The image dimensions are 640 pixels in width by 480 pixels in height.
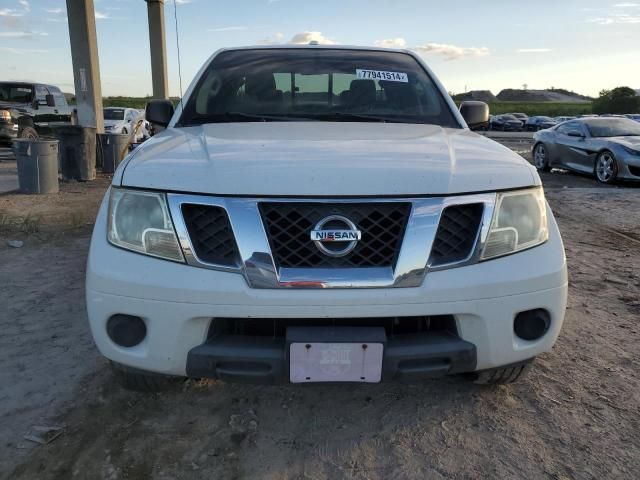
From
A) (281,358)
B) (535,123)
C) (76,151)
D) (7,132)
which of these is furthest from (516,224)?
(535,123)

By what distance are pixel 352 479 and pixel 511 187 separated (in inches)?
49.8

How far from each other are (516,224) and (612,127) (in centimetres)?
1115

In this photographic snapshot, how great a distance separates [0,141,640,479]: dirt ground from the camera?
2.09m

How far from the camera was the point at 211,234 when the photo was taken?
1.97 m

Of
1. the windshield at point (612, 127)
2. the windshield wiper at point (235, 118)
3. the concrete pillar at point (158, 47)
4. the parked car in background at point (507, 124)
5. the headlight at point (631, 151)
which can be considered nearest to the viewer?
the windshield wiper at point (235, 118)

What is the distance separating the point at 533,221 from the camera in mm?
2143

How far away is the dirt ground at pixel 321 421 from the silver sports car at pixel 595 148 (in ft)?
26.3

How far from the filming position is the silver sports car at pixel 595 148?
10.3m

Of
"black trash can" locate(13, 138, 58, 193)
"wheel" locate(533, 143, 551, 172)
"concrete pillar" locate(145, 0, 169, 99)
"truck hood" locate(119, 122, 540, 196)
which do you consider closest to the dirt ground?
"truck hood" locate(119, 122, 540, 196)

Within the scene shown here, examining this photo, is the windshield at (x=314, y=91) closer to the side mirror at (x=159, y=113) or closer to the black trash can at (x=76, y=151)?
the side mirror at (x=159, y=113)

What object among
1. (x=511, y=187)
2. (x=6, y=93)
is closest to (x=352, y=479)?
(x=511, y=187)

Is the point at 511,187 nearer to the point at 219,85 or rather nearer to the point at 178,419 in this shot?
the point at 178,419

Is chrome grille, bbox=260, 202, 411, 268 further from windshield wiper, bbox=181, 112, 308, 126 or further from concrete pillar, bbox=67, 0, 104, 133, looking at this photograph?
concrete pillar, bbox=67, 0, 104, 133

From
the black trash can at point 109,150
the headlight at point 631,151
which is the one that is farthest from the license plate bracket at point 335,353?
the headlight at point 631,151
